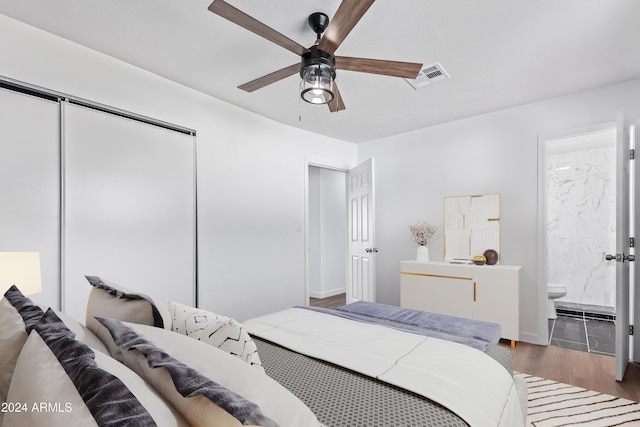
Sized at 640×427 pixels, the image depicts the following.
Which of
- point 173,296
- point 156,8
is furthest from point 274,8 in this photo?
point 173,296

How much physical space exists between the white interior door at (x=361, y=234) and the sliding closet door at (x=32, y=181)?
2.88 metres

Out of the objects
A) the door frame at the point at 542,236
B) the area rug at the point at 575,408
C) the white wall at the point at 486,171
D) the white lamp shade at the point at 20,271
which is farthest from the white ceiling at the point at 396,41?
the area rug at the point at 575,408

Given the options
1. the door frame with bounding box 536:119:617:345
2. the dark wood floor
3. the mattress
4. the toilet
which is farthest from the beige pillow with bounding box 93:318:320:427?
the toilet

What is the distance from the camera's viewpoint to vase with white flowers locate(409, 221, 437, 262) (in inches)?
152

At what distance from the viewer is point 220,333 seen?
1.12 m

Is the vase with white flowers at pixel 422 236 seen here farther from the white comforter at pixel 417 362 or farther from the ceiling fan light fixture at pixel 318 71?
the ceiling fan light fixture at pixel 318 71

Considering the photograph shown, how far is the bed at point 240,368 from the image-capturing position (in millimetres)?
546

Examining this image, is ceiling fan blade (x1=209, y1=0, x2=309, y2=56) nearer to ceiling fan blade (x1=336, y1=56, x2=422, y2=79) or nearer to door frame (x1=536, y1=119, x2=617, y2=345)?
ceiling fan blade (x1=336, y1=56, x2=422, y2=79)

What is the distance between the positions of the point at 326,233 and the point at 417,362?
4.46 meters

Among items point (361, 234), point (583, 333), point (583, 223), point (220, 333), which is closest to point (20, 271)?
point (220, 333)

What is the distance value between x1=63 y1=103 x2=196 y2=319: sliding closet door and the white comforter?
1.25 metres

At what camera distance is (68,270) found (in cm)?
219

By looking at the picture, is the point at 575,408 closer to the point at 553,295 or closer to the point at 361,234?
the point at 553,295

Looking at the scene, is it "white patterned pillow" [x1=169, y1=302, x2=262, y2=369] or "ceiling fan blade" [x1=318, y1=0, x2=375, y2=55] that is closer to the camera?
"white patterned pillow" [x1=169, y1=302, x2=262, y2=369]
